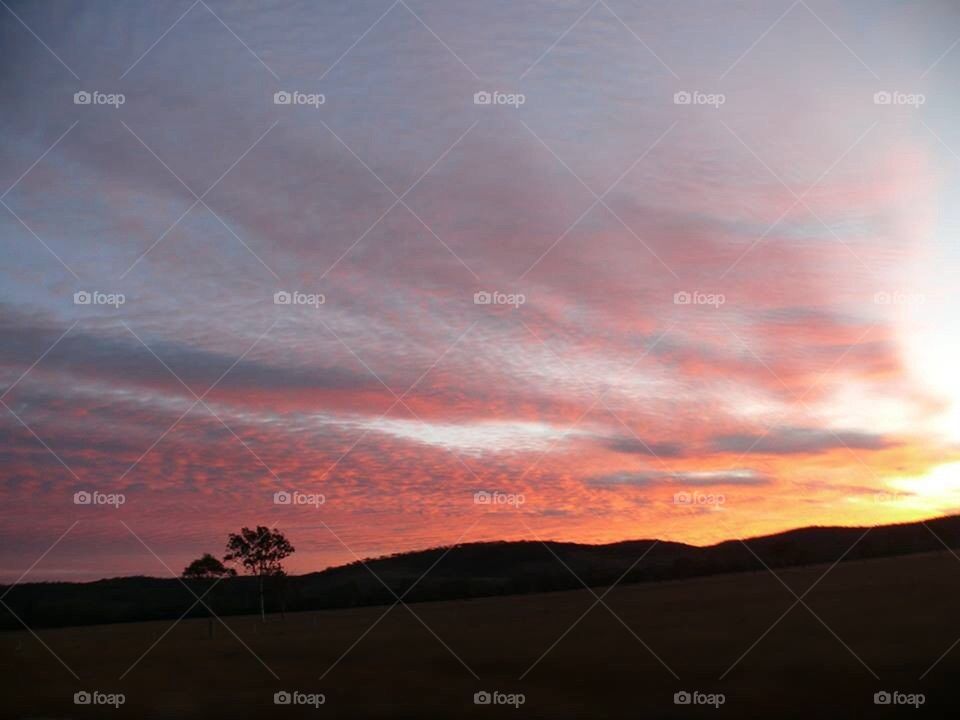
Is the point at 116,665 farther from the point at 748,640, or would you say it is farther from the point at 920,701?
the point at 920,701

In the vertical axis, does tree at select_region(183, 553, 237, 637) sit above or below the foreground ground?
above

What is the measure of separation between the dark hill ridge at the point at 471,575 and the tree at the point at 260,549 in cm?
89

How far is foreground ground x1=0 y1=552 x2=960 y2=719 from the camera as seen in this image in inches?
522

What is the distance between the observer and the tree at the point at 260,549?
672 inches

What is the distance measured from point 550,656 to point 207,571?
729cm

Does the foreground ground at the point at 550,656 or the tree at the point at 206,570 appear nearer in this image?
the foreground ground at the point at 550,656

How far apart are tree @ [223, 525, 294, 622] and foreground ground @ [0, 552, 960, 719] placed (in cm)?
156

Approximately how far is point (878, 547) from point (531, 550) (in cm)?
937

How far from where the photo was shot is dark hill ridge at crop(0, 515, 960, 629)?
18078 mm

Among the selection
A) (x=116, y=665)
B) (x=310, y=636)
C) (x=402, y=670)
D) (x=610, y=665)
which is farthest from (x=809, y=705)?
(x=116, y=665)

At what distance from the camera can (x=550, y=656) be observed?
53.1 ft

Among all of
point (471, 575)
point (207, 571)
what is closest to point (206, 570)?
point (207, 571)

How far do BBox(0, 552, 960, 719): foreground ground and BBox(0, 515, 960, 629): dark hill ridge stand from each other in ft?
1.59

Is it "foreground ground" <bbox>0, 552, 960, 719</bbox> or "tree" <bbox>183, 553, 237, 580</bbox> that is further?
"tree" <bbox>183, 553, 237, 580</bbox>
